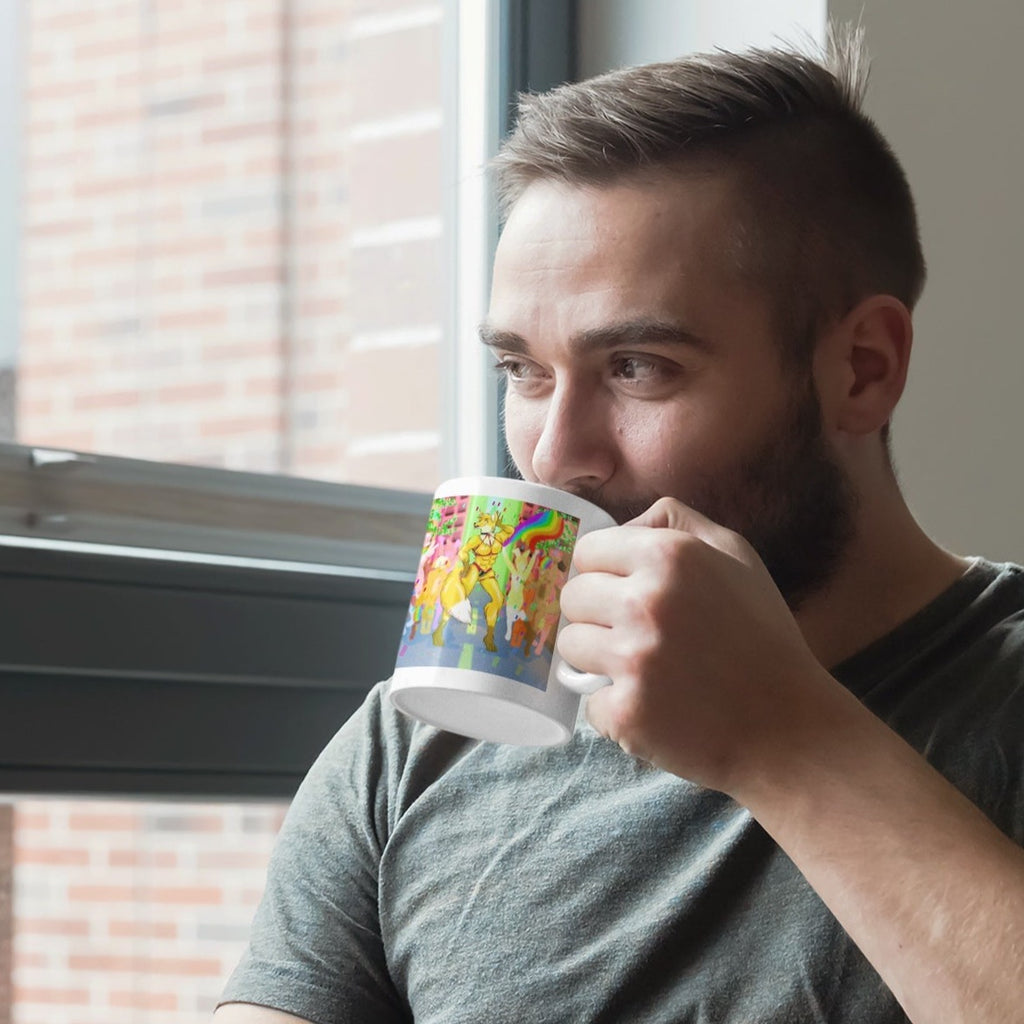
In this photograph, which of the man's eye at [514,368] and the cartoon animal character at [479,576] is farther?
the man's eye at [514,368]

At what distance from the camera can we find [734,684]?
0.99 m

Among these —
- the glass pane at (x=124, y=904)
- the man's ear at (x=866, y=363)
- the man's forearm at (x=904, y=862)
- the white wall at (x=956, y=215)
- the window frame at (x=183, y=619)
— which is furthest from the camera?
the white wall at (x=956, y=215)

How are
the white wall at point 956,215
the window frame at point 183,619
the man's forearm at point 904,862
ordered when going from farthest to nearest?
the white wall at point 956,215, the window frame at point 183,619, the man's forearm at point 904,862

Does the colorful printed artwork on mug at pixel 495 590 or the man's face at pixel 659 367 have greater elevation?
the man's face at pixel 659 367

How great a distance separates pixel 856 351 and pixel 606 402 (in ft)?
0.77

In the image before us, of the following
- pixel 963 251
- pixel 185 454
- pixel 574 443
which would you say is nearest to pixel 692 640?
pixel 574 443

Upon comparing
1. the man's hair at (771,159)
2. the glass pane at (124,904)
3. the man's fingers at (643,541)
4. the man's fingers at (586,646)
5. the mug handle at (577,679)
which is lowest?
the glass pane at (124,904)

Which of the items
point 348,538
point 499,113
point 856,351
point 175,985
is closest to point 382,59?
point 499,113

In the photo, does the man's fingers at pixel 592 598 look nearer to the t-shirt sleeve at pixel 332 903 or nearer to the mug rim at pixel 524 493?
the mug rim at pixel 524 493

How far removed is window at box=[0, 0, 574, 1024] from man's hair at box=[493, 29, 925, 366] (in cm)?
45

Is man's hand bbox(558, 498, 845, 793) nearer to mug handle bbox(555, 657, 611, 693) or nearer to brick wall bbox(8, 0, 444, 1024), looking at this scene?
mug handle bbox(555, 657, 611, 693)

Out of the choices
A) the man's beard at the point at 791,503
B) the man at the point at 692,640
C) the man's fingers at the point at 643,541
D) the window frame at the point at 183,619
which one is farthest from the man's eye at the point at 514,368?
the window frame at the point at 183,619

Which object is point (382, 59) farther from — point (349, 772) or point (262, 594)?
point (349, 772)

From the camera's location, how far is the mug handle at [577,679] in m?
1.01
